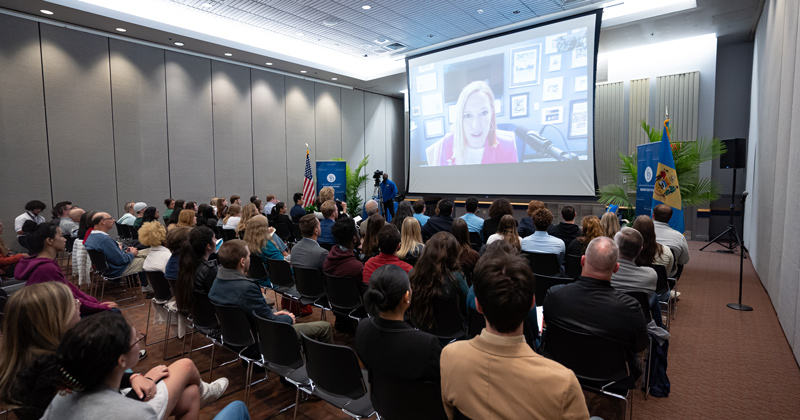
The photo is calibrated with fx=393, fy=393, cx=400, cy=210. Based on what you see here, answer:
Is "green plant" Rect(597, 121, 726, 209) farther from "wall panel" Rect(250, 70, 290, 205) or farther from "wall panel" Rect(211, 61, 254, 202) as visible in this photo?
"wall panel" Rect(211, 61, 254, 202)

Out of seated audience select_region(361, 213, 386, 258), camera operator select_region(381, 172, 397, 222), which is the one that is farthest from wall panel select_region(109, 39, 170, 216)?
seated audience select_region(361, 213, 386, 258)

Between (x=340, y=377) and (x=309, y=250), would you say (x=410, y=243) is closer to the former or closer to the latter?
(x=309, y=250)

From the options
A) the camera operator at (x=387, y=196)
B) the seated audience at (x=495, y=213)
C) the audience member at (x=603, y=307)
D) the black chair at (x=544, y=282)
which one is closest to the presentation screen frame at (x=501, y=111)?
the camera operator at (x=387, y=196)

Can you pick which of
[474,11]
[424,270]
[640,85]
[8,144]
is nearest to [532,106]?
[474,11]

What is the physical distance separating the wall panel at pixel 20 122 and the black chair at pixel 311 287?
24.0 feet

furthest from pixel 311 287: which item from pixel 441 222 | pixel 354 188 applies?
pixel 354 188

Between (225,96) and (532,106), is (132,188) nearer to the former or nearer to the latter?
(225,96)

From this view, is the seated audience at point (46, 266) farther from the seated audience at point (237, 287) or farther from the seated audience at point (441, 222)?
the seated audience at point (441, 222)

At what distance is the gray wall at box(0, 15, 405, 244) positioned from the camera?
7527 millimetres

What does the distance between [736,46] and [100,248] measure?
1270 cm

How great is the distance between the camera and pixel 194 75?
→ 389 inches

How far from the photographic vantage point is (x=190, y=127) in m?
9.85

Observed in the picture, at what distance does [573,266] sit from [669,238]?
1282 millimetres

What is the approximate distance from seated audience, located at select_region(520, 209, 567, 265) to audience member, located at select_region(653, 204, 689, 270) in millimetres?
1198
